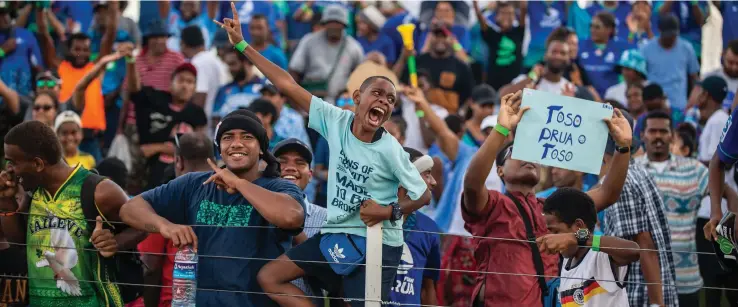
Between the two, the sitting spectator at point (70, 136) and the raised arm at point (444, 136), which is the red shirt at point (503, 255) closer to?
the raised arm at point (444, 136)

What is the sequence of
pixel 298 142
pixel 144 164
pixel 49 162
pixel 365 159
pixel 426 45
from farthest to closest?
pixel 426 45, pixel 144 164, pixel 298 142, pixel 49 162, pixel 365 159

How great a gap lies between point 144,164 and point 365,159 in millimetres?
5883

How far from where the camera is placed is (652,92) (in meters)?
13.2

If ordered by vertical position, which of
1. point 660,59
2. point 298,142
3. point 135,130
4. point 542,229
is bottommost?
point 542,229

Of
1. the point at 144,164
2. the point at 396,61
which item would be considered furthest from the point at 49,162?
the point at 396,61

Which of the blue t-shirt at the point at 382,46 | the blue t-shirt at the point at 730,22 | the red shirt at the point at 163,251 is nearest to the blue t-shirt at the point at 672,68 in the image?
the blue t-shirt at the point at 730,22

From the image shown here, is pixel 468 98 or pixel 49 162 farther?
pixel 468 98

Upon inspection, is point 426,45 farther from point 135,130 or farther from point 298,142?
point 298,142

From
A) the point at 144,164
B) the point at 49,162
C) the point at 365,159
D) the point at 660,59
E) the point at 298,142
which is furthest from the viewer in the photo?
the point at 660,59

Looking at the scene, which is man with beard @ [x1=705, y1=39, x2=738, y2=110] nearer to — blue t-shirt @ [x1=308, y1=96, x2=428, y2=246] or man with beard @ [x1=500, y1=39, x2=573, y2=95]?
man with beard @ [x1=500, y1=39, x2=573, y2=95]

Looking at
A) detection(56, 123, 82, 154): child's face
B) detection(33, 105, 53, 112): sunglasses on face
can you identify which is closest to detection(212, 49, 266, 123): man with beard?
detection(33, 105, 53, 112): sunglasses on face

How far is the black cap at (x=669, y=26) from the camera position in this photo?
589 inches

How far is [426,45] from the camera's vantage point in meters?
15.9

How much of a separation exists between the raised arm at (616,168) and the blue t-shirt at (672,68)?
6948 millimetres
